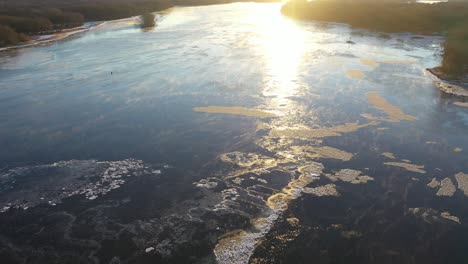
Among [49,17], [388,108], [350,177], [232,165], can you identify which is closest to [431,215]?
[350,177]

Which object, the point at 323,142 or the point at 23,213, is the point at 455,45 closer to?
the point at 323,142

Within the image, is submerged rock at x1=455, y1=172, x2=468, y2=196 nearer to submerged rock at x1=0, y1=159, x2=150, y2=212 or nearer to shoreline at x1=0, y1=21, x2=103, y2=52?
submerged rock at x1=0, y1=159, x2=150, y2=212

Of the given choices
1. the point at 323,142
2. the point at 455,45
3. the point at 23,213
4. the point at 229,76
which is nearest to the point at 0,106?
the point at 23,213

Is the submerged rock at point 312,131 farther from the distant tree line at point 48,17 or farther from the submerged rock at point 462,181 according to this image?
the distant tree line at point 48,17

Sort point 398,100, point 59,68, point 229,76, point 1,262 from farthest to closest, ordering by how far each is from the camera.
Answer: point 59,68, point 229,76, point 398,100, point 1,262

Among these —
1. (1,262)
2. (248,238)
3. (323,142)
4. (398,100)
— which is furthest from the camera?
(398,100)

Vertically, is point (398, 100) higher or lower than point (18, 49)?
lower

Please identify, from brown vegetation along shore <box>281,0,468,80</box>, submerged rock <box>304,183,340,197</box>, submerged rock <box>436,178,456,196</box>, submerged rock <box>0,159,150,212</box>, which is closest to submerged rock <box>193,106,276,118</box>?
submerged rock <box>0,159,150,212</box>
